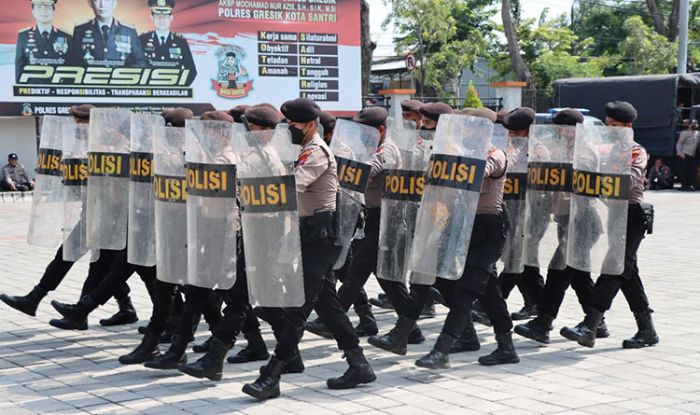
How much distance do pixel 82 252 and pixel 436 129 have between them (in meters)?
Answer: 3.15

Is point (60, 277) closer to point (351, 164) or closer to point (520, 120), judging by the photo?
point (351, 164)

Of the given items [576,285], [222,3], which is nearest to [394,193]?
[576,285]

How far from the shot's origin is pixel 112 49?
72.4 ft

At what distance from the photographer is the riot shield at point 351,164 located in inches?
266

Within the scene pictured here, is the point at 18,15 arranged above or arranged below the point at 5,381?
above

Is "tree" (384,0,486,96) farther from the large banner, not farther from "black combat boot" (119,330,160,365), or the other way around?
"black combat boot" (119,330,160,365)

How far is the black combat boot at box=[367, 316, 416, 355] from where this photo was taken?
22.9ft

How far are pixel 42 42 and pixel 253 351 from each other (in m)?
15.9

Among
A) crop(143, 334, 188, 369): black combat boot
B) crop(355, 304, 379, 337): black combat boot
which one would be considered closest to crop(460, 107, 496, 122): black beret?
crop(355, 304, 379, 337): black combat boot

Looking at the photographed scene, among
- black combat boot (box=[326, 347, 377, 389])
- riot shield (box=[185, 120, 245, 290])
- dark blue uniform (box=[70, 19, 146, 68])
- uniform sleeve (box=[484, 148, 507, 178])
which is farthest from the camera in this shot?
dark blue uniform (box=[70, 19, 146, 68])

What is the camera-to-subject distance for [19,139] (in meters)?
21.8

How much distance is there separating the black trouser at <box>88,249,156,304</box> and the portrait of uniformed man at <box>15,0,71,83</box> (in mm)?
14332

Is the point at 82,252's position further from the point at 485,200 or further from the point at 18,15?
the point at 18,15

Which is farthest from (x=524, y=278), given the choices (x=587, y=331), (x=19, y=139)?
(x=19, y=139)
